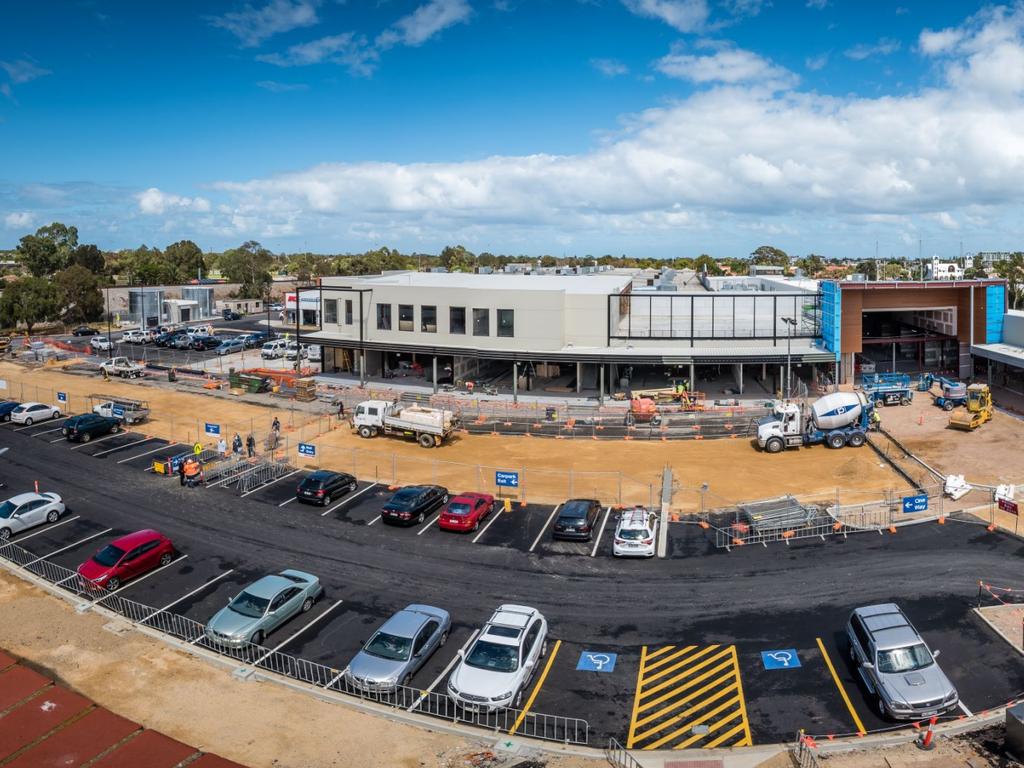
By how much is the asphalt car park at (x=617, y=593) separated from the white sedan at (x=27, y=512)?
1.57ft

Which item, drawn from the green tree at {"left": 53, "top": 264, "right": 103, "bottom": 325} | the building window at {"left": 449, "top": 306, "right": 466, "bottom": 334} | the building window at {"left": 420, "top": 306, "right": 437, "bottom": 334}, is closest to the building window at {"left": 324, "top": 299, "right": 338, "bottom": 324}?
the building window at {"left": 420, "top": 306, "right": 437, "bottom": 334}

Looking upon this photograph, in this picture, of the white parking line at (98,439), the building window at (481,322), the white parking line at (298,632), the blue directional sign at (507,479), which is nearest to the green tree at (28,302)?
the white parking line at (98,439)

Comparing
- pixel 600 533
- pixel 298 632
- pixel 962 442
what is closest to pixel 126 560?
pixel 298 632

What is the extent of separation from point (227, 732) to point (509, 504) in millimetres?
17780

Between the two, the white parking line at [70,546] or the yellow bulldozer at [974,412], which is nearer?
the white parking line at [70,546]

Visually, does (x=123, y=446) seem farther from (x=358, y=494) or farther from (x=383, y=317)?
(x=383, y=317)

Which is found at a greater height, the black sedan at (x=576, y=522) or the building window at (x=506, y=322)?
the building window at (x=506, y=322)

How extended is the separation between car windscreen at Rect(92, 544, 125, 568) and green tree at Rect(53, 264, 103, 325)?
291ft

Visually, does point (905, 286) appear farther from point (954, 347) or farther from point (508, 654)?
point (508, 654)

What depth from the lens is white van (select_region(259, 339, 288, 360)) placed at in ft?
249

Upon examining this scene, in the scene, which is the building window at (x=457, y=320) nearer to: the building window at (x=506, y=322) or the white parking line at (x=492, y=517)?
the building window at (x=506, y=322)

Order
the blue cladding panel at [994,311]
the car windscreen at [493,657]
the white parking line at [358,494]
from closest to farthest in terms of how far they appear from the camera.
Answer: the car windscreen at [493,657] → the white parking line at [358,494] → the blue cladding panel at [994,311]

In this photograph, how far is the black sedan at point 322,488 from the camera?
34281 millimetres

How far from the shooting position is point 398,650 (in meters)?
20.3
